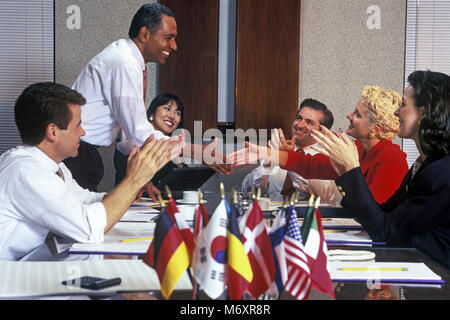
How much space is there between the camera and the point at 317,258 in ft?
2.87

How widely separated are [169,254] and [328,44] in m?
3.18

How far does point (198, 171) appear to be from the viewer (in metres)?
3.15

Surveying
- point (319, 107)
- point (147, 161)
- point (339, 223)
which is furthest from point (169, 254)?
point (319, 107)

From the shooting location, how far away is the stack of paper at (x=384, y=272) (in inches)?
42.4

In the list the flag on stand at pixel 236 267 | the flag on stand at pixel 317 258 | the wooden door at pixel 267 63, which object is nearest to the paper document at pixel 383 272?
the flag on stand at pixel 317 258

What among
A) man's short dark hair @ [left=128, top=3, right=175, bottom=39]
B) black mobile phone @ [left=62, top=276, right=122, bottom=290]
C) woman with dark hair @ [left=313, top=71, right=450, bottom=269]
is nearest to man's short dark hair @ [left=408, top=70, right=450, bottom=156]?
woman with dark hair @ [left=313, top=71, right=450, bottom=269]

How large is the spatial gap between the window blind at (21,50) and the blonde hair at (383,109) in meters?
2.44

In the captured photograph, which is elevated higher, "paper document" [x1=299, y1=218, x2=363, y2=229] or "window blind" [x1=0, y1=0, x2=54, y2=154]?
"window blind" [x1=0, y1=0, x2=54, y2=154]

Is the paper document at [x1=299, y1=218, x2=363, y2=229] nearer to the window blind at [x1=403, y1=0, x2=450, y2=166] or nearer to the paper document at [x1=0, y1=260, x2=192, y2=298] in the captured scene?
the paper document at [x1=0, y1=260, x2=192, y2=298]

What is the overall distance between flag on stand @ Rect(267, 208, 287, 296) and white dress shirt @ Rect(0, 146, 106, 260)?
0.72 meters

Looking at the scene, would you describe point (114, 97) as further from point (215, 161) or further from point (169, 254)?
point (169, 254)

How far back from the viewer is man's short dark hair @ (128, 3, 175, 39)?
9.51ft

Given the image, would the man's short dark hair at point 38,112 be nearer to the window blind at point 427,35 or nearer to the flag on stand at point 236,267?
the flag on stand at point 236,267

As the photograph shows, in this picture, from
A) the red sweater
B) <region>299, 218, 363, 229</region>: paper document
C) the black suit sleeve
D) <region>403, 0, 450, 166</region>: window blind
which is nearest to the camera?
the black suit sleeve
